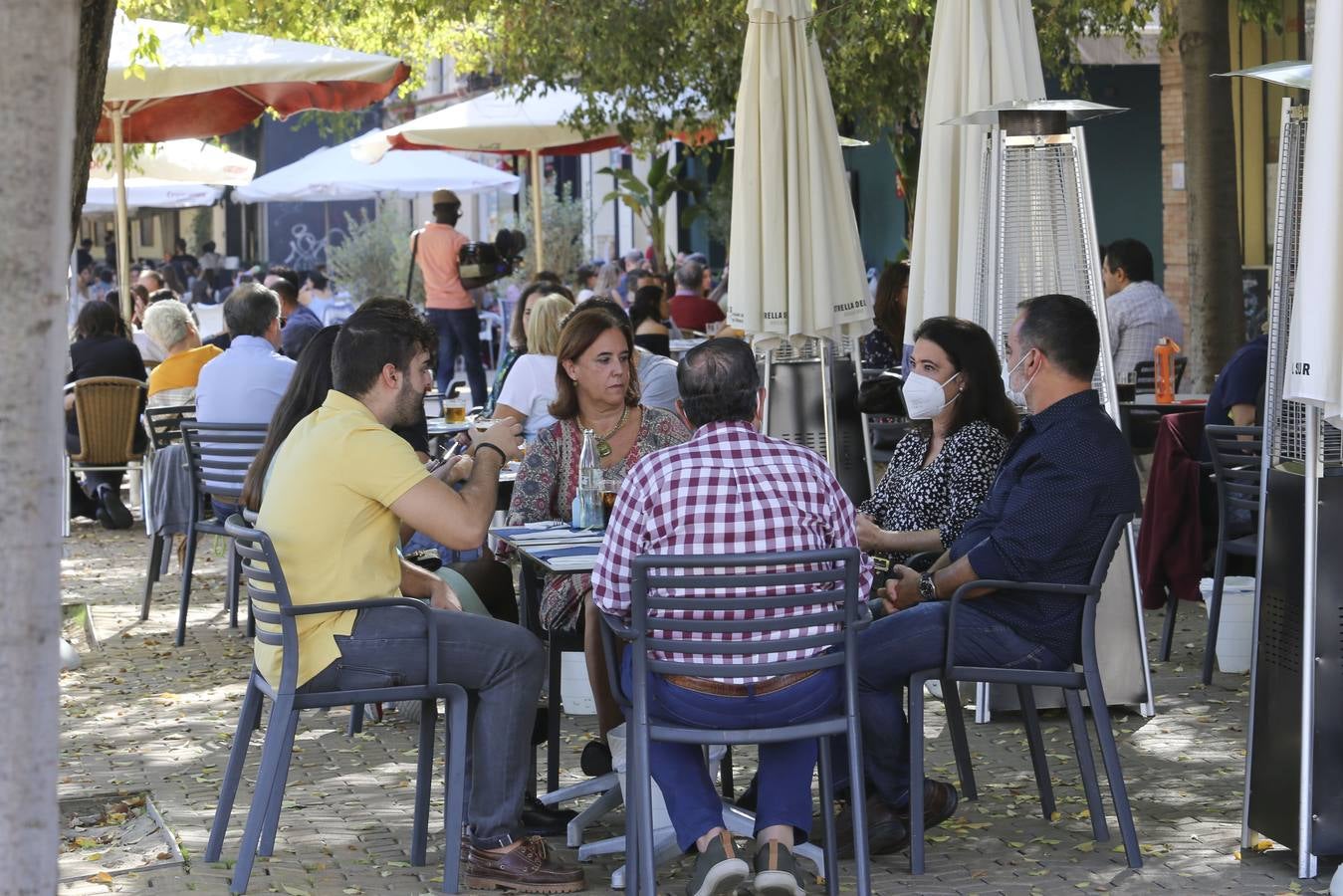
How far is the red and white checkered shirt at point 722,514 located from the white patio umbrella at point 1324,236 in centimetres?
119

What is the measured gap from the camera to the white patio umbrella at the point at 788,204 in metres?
7.69

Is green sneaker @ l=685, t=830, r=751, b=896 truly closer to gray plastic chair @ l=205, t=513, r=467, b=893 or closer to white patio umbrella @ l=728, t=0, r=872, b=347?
gray plastic chair @ l=205, t=513, r=467, b=893

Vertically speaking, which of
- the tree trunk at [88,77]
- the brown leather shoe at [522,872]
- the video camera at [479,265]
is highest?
the tree trunk at [88,77]

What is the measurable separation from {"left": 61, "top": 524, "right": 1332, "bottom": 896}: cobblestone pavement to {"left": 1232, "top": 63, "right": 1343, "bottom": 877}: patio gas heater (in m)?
0.17

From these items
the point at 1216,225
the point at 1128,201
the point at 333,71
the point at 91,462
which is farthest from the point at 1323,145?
the point at 1128,201

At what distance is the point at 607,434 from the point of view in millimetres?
5969

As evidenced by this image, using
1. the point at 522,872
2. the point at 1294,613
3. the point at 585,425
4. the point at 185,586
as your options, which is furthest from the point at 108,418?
the point at 1294,613

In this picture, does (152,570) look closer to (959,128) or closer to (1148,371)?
(959,128)

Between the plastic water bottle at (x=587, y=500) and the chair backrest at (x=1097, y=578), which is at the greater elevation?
the plastic water bottle at (x=587, y=500)

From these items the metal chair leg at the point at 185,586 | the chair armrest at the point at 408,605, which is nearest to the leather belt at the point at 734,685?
the chair armrest at the point at 408,605

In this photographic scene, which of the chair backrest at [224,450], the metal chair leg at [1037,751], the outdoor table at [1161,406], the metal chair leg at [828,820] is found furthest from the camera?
the outdoor table at [1161,406]

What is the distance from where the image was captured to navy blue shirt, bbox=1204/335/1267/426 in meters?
7.37

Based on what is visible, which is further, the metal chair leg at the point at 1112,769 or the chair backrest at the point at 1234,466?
the chair backrest at the point at 1234,466

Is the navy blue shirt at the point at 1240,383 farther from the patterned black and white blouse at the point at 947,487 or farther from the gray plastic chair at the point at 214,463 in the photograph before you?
the gray plastic chair at the point at 214,463
